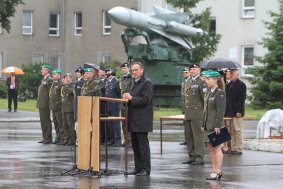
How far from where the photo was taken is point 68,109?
2025cm

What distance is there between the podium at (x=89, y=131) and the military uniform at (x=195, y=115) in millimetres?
2538

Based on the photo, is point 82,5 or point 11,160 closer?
point 11,160

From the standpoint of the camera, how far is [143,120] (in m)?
13.5

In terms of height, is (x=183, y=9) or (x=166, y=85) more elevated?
(x=183, y=9)

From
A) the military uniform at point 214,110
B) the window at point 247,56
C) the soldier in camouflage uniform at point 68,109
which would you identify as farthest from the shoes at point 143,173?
the window at point 247,56

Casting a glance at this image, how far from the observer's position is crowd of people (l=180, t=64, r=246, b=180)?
1340 cm

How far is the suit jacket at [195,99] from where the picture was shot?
15.8 m

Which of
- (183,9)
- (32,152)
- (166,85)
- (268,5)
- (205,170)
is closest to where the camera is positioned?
(205,170)

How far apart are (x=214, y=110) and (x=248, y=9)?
40049 mm

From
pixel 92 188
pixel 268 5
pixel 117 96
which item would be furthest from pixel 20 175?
pixel 268 5

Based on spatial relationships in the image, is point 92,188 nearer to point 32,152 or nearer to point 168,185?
point 168,185

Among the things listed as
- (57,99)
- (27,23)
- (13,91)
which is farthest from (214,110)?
A: (27,23)

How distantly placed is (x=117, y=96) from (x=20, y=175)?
7.14m

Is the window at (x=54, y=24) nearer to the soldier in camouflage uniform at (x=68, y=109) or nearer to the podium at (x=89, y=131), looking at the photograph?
the soldier in camouflage uniform at (x=68, y=109)
